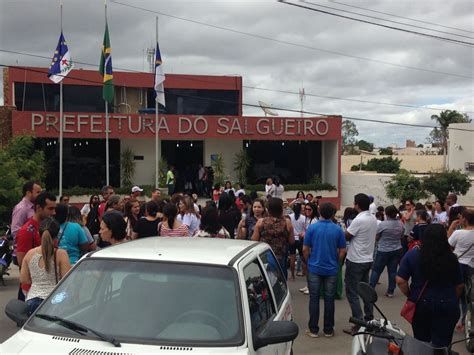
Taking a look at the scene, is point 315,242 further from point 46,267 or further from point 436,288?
point 46,267

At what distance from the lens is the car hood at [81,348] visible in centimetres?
322

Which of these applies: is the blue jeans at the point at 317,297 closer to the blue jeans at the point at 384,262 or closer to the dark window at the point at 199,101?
the blue jeans at the point at 384,262

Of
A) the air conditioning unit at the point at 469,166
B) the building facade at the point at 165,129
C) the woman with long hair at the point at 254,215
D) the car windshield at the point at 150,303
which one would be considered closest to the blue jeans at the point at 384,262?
the woman with long hair at the point at 254,215

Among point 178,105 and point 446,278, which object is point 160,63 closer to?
point 178,105

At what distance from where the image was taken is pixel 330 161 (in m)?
31.0

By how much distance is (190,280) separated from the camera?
376cm

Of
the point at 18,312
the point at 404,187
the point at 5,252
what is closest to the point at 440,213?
the point at 5,252

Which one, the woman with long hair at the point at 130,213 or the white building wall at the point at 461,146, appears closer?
the woman with long hair at the point at 130,213

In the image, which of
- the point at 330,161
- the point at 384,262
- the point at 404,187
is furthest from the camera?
the point at 404,187

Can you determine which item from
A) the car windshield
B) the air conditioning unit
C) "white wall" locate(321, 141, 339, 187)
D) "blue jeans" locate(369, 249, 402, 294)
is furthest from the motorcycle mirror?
the air conditioning unit

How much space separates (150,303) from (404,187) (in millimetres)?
31068

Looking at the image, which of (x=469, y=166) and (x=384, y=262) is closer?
(x=384, y=262)

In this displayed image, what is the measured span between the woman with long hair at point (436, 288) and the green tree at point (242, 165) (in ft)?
79.9

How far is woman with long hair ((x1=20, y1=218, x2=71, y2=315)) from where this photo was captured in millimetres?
4965
